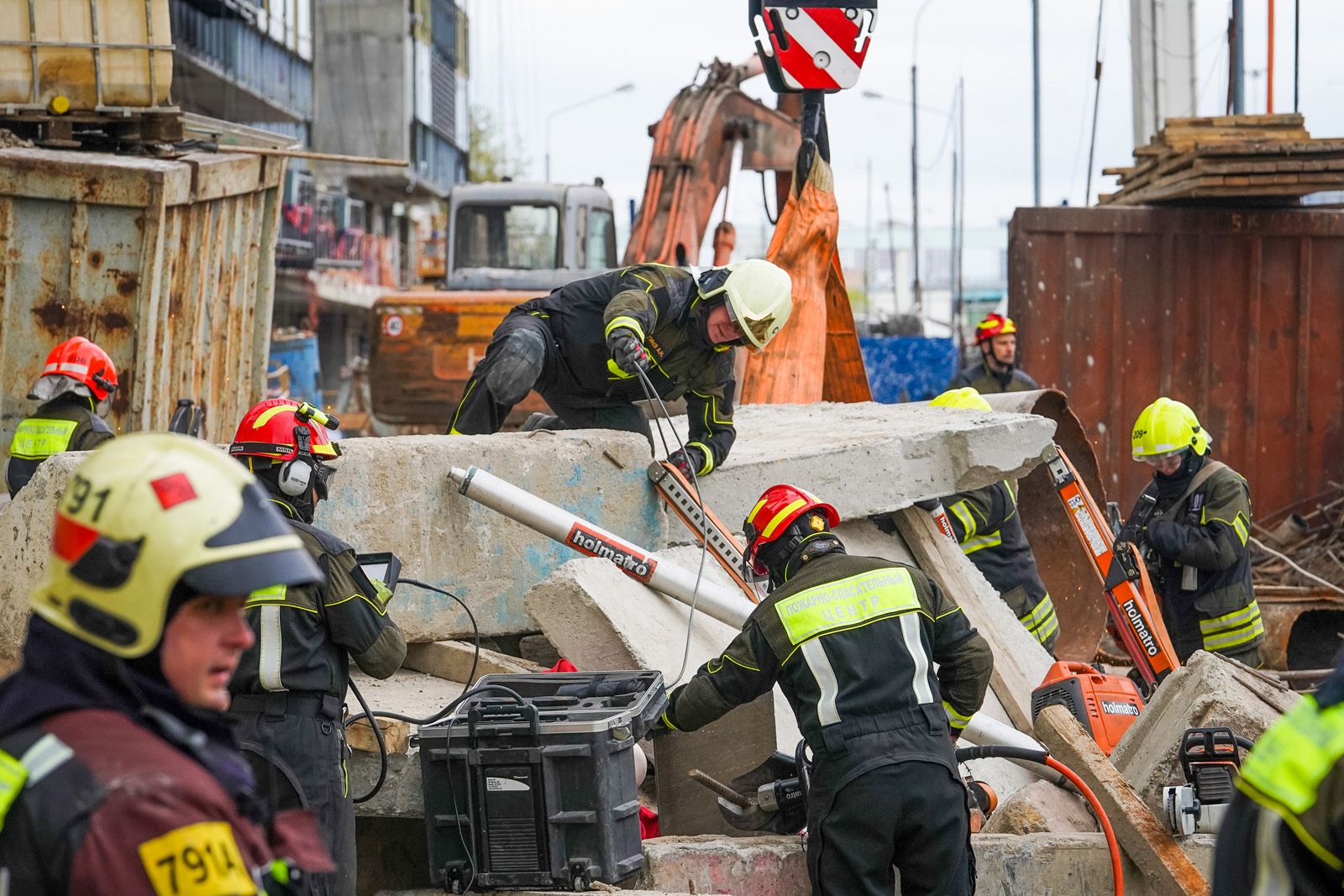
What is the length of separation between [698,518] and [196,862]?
455 centimetres

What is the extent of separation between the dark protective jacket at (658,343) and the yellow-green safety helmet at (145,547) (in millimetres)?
4286

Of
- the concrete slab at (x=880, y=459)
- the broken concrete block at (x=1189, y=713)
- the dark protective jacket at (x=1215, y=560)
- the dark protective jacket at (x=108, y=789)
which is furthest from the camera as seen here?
the dark protective jacket at (x=1215, y=560)

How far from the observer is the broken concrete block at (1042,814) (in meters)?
4.89

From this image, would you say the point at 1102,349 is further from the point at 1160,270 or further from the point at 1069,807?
the point at 1069,807

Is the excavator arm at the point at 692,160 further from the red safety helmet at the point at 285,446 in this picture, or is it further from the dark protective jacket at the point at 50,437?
the red safety helmet at the point at 285,446

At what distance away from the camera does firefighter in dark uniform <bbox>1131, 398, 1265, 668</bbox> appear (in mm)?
7418

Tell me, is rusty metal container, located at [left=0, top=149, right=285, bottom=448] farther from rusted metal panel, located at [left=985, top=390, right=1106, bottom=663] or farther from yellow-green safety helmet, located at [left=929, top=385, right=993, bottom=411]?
rusted metal panel, located at [left=985, top=390, right=1106, bottom=663]

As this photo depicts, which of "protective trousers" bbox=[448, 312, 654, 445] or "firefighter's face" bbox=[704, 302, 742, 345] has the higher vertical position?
"firefighter's face" bbox=[704, 302, 742, 345]

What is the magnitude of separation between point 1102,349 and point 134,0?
7.23 metres

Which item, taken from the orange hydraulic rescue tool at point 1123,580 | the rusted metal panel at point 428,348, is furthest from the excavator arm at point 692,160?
the orange hydraulic rescue tool at point 1123,580

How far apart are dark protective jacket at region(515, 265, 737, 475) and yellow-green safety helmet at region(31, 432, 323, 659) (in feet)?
14.1

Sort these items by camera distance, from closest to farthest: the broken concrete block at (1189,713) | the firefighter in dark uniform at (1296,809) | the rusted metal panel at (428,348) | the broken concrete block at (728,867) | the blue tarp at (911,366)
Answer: the firefighter in dark uniform at (1296,809)
the broken concrete block at (728,867)
the broken concrete block at (1189,713)
the rusted metal panel at (428,348)
the blue tarp at (911,366)

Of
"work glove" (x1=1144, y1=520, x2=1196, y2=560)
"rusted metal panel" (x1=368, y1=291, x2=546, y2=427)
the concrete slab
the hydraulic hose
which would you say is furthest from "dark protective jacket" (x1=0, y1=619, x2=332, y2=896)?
"rusted metal panel" (x1=368, y1=291, x2=546, y2=427)

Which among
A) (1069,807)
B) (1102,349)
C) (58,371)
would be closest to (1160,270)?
(1102,349)
